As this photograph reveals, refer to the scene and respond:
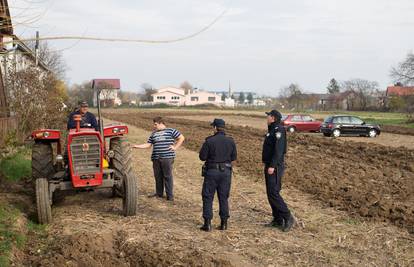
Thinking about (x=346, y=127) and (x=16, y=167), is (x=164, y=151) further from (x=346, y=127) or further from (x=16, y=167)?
(x=346, y=127)

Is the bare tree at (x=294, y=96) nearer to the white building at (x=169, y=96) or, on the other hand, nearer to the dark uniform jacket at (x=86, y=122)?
the white building at (x=169, y=96)

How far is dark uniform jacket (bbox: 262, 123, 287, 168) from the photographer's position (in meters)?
7.32

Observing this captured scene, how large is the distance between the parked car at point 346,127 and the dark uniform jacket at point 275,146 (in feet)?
73.4

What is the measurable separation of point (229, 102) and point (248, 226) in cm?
13908

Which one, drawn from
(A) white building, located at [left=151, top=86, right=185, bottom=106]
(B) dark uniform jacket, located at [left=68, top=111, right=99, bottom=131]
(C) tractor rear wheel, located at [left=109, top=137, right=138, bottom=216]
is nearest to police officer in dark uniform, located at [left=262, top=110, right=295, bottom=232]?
(C) tractor rear wheel, located at [left=109, top=137, right=138, bottom=216]

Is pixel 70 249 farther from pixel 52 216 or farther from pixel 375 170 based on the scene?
pixel 375 170

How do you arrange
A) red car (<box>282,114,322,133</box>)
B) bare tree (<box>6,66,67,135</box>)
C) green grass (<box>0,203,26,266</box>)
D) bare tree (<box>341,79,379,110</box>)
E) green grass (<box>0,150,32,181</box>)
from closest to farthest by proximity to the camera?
green grass (<box>0,203,26,266</box>), green grass (<box>0,150,32,181</box>), bare tree (<box>6,66,67,135</box>), red car (<box>282,114,322,133</box>), bare tree (<box>341,79,379,110</box>)

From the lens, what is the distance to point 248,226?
7.58 meters

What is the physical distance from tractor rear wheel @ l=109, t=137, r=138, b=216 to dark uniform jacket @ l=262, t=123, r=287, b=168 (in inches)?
85.2

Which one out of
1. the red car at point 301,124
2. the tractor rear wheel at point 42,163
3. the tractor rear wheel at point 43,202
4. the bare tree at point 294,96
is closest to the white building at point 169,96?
the bare tree at point 294,96

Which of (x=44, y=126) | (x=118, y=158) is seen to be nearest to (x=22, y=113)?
(x=44, y=126)

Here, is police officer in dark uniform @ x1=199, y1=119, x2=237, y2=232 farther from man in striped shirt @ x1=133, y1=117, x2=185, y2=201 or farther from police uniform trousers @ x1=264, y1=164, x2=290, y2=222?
man in striped shirt @ x1=133, y1=117, x2=185, y2=201

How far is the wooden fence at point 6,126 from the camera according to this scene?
48.1ft

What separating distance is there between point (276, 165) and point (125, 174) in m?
2.51
